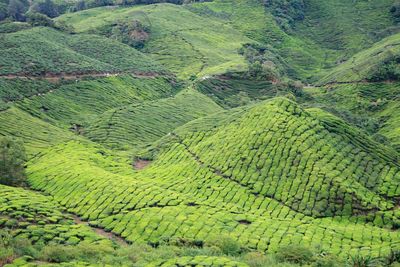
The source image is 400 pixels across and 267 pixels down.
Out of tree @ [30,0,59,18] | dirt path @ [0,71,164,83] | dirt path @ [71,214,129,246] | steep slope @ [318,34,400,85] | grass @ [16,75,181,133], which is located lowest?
tree @ [30,0,59,18]

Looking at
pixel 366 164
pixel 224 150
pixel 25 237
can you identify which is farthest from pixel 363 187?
pixel 25 237

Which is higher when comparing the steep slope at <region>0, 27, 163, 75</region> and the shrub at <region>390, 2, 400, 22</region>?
the shrub at <region>390, 2, 400, 22</region>

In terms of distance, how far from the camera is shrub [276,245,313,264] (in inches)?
1781

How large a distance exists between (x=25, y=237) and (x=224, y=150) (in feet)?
106

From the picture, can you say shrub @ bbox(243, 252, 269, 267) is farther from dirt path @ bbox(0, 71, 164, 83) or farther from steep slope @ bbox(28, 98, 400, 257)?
dirt path @ bbox(0, 71, 164, 83)

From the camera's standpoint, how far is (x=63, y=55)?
373ft

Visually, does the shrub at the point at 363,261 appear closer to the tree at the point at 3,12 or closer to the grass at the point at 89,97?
the grass at the point at 89,97

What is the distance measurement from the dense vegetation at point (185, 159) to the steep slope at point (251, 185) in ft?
0.72

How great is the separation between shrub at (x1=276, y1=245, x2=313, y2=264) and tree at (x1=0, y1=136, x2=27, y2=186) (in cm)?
3722

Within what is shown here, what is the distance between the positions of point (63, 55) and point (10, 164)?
2137 inches

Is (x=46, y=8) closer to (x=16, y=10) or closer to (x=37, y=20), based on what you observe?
(x=16, y=10)

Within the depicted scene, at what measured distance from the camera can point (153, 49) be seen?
493ft

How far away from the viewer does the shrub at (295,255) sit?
148 feet

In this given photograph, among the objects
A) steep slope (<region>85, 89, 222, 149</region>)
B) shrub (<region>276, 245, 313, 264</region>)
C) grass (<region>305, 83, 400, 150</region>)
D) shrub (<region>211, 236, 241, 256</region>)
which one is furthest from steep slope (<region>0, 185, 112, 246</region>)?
grass (<region>305, 83, 400, 150</region>)
